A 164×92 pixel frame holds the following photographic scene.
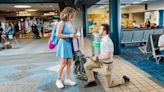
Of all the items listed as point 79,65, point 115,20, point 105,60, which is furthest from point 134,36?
point 105,60

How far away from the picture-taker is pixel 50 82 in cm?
486

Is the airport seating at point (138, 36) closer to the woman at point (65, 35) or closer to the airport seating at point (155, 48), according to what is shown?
the airport seating at point (155, 48)

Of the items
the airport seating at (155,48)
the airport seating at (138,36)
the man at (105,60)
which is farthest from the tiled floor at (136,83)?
the airport seating at (138,36)

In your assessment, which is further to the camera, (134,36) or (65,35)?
(134,36)

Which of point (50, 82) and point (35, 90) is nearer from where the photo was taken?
point (35, 90)

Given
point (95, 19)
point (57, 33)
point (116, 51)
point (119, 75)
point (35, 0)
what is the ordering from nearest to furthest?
1. point (57, 33)
2. point (119, 75)
3. point (116, 51)
4. point (35, 0)
5. point (95, 19)

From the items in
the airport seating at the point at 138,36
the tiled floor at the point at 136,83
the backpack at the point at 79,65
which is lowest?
the tiled floor at the point at 136,83

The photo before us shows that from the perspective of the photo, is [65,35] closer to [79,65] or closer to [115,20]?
[79,65]

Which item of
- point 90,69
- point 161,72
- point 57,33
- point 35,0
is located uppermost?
point 35,0

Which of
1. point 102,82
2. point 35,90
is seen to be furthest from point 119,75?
point 35,90

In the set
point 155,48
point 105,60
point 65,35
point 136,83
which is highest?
point 65,35

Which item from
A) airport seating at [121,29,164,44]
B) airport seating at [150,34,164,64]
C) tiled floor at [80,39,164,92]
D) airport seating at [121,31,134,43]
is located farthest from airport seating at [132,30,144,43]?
tiled floor at [80,39,164,92]

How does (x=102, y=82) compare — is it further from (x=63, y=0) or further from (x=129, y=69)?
(x=63, y=0)

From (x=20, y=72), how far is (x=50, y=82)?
1.51m
